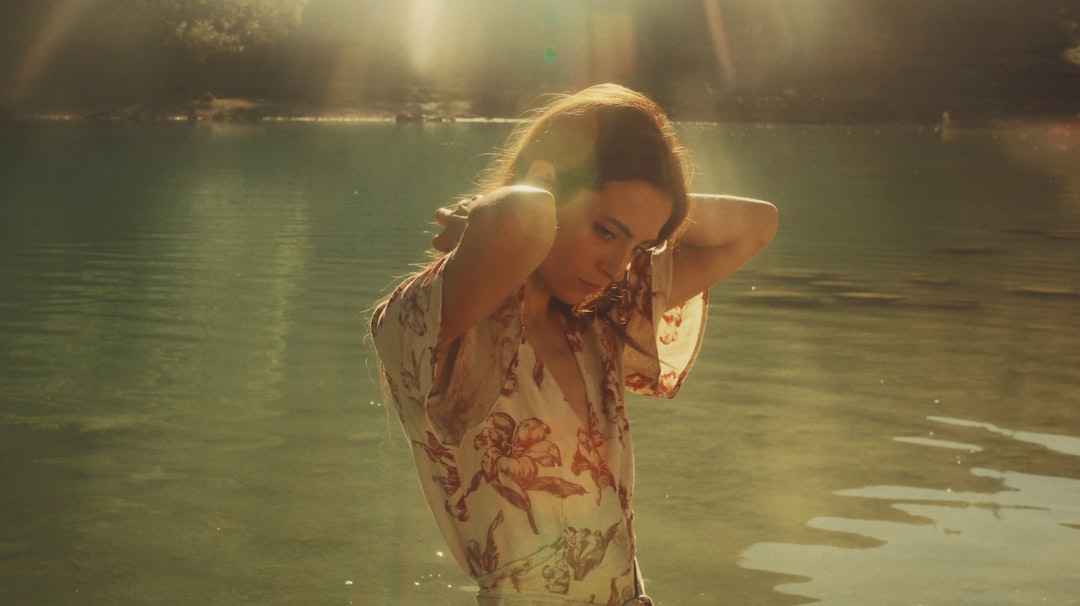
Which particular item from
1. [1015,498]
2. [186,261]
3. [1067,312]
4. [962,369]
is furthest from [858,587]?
[186,261]

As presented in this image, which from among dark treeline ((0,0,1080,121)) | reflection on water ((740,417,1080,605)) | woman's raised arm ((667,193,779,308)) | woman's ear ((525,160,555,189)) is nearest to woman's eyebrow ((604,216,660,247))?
woman's ear ((525,160,555,189))

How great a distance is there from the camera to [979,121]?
78.9 meters

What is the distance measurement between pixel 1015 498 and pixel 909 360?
367 centimetres

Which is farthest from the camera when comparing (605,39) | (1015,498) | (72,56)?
(605,39)

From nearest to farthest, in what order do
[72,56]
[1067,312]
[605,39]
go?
1. [1067,312]
2. [72,56]
3. [605,39]

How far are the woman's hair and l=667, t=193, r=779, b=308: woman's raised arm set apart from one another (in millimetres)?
413

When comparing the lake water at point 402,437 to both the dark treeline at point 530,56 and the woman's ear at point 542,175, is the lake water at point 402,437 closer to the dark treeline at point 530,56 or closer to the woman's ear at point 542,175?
the woman's ear at point 542,175

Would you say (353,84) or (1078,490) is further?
(353,84)

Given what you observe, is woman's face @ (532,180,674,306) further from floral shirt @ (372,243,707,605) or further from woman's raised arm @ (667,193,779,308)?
woman's raised arm @ (667,193,779,308)

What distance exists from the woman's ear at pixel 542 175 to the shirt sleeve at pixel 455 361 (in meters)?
0.17

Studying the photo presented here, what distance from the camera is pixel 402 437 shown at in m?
8.20

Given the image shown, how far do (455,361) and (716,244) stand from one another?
2.56ft

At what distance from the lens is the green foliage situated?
264ft

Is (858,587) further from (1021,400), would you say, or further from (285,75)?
(285,75)
